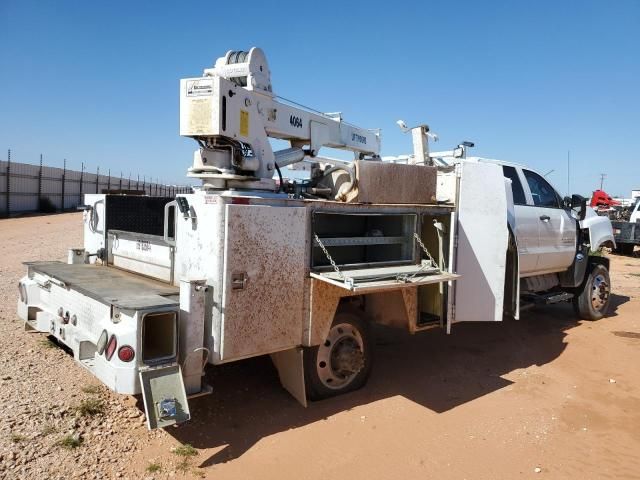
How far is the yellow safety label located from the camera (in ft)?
15.1

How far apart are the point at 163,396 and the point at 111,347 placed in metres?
0.47

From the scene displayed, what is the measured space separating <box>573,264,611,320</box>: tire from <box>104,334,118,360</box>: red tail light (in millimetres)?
7198

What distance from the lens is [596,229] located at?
8.05 metres

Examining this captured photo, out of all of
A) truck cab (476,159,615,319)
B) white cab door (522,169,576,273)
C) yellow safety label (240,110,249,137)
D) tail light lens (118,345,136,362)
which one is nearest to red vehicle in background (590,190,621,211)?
truck cab (476,159,615,319)

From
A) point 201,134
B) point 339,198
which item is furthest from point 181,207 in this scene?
point 339,198

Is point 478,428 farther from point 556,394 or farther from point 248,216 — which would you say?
point 248,216

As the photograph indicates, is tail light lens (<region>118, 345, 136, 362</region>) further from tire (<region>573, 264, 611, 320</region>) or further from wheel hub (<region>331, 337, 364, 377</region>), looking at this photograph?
tire (<region>573, 264, 611, 320</region>)

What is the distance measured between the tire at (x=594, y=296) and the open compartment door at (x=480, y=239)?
3562 mm

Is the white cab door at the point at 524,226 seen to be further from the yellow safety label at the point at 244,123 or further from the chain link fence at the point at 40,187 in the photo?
the chain link fence at the point at 40,187

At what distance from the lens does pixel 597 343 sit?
6789 millimetres

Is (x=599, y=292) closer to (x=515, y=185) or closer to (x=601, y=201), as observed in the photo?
(x=515, y=185)

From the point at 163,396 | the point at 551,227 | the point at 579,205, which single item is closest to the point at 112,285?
the point at 163,396

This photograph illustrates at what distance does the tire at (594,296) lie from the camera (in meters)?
7.93

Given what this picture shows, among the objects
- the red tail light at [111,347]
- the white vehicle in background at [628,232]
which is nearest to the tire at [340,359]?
the red tail light at [111,347]
